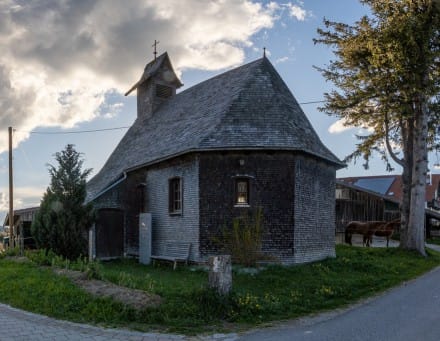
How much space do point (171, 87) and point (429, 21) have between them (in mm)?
14418

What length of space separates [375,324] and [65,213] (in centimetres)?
1124

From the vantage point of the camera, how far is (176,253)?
1664 cm

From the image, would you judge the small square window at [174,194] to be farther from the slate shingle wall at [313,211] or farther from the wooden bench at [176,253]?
the slate shingle wall at [313,211]

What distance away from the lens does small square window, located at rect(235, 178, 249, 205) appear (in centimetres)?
1569

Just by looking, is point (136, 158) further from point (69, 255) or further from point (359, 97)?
point (359, 97)

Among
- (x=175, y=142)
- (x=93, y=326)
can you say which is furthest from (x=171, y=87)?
(x=93, y=326)

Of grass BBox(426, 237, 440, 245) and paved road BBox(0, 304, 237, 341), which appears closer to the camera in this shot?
paved road BBox(0, 304, 237, 341)

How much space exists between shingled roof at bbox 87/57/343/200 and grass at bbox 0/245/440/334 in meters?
4.41

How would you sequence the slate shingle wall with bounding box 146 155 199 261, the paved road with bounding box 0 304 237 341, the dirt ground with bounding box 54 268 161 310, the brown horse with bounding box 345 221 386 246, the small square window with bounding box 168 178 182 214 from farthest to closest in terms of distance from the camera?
the brown horse with bounding box 345 221 386 246, the small square window with bounding box 168 178 182 214, the slate shingle wall with bounding box 146 155 199 261, the dirt ground with bounding box 54 268 161 310, the paved road with bounding box 0 304 237 341

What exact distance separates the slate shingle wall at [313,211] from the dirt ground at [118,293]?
24.0 feet

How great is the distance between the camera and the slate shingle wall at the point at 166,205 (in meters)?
15.9

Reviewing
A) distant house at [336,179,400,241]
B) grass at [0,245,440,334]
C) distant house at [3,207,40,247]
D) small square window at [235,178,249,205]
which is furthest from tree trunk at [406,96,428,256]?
distant house at [3,207,40,247]

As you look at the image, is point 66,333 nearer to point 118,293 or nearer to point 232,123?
point 118,293

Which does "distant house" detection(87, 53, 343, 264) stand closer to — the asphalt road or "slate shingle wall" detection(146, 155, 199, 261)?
"slate shingle wall" detection(146, 155, 199, 261)
